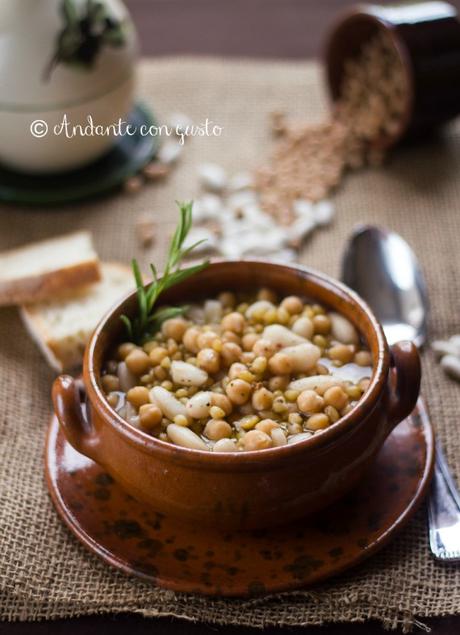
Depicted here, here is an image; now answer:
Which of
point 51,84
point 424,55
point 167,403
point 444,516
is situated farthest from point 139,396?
point 424,55

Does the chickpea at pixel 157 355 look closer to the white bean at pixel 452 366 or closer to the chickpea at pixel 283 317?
the chickpea at pixel 283 317

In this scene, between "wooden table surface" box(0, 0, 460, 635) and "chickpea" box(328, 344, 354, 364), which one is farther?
"wooden table surface" box(0, 0, 460, 635)

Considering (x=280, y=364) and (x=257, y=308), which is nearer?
(x=280, y=364)

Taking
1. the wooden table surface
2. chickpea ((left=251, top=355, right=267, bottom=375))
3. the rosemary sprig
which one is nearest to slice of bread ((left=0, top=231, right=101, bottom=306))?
the rosemary sprig

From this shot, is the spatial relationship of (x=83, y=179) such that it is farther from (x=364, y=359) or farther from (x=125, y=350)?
(x=364, y=359)

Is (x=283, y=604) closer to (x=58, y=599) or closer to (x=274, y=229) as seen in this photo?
(x=58, y=599)

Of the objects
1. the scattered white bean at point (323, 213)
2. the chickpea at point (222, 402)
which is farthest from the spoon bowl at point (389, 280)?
the chickpea at point (222, 402)

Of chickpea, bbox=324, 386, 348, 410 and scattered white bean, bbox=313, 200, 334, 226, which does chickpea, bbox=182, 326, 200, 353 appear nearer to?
chickpea, bbox=324, 386, 348, 410
